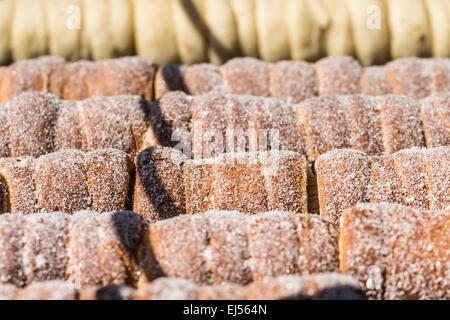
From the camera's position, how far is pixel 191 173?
4.55ft

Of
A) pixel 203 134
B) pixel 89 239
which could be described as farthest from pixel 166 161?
pixel 89 239

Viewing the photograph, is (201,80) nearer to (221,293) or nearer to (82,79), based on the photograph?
(82,79)

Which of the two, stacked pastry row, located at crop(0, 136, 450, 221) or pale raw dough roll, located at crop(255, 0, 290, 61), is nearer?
stacked pastry row, located at crop(0, 136, 450, 221)

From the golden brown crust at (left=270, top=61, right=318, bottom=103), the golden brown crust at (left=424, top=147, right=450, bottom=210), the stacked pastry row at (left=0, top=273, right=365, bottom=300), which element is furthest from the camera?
the golden brown crust at (left=270, top=61, right=318, bottom=103)

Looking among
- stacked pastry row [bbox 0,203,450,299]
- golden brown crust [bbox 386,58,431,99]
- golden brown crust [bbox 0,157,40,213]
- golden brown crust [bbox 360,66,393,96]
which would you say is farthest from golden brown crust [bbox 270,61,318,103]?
golden brown crust [bbox 0,157,40,213]

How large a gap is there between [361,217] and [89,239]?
26.9 inches

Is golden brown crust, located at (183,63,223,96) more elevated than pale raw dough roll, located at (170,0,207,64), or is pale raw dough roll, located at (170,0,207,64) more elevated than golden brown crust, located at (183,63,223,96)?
pale raw dough roll, located at (170,0,207,64)

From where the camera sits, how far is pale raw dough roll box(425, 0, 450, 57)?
2.13m

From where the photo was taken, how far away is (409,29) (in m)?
2.11

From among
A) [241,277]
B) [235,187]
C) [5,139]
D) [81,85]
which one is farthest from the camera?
[81,85]

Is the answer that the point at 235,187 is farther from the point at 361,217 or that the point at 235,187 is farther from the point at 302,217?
the point at 361,217

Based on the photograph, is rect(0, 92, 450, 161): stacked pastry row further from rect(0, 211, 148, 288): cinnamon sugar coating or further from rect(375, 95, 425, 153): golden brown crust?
rect(0, 211, 148, 288): cinnamon sugar coating

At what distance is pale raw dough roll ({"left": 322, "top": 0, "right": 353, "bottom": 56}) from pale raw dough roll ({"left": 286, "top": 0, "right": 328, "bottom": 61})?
0.13ft

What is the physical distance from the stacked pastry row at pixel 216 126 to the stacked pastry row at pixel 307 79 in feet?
0.91
